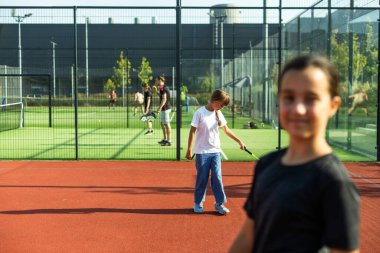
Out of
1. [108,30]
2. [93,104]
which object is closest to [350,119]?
[93,104]

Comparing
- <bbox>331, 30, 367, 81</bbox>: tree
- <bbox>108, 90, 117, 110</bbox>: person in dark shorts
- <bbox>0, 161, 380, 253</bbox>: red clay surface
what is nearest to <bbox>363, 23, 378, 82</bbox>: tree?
<bbox>331, 30, 367, 81</bbox>: tree

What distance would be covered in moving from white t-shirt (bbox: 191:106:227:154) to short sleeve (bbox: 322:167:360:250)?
18.6 feet

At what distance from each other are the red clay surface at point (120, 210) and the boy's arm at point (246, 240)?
12.2 ft

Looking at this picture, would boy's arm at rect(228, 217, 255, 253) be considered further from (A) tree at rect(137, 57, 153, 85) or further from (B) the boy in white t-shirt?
(A) tree at rect(137, 57, 153, 85)

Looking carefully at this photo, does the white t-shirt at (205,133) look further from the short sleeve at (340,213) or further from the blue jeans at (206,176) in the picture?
the short sleeve at (340,213)

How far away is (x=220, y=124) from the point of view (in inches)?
312

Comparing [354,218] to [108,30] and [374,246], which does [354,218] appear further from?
[108,30]

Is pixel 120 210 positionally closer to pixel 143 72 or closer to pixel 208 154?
pixel 208 154

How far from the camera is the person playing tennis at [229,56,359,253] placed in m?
1.91

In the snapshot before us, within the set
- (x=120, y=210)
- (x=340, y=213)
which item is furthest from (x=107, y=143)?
(x=340, y=213)

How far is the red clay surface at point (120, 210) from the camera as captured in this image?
620 cm

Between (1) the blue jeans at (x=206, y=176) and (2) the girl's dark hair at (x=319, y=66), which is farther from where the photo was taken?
(1) the blue jeans at (x=206, y=176)

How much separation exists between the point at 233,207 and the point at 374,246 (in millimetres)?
2398

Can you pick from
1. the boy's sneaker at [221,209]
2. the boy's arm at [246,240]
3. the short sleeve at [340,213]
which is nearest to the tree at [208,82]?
the boy's sneaker at [221,209]
